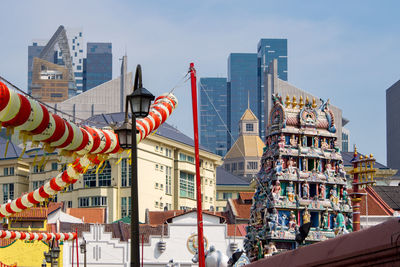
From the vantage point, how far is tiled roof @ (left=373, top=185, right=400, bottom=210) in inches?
3294

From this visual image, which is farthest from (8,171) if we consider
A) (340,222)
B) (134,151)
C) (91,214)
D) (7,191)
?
(134,151)

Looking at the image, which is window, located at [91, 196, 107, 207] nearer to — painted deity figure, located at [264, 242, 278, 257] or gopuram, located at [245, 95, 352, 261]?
gopuram, located at [245, 95, 352, 261]

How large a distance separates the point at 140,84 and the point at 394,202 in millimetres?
66177

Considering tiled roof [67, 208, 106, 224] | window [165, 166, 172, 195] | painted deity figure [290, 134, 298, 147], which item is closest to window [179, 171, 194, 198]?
window [165, 166, 172, 195]

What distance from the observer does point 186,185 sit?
13275cm

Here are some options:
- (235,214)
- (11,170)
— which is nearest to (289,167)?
(235,214)

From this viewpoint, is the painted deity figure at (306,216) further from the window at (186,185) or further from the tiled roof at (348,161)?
the tiled roof at (348,161)

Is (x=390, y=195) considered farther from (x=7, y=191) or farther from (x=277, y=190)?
(x=7, y=191)

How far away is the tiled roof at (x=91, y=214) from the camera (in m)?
107

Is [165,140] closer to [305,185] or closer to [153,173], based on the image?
[153,173]

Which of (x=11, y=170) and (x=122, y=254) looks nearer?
(x=122, y=254)

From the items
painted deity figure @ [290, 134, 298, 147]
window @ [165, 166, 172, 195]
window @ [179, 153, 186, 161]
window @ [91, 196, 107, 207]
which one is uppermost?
window @ [179, 153, 186, 161]

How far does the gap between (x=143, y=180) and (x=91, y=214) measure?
14.8 m

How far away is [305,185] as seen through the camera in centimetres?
5816
